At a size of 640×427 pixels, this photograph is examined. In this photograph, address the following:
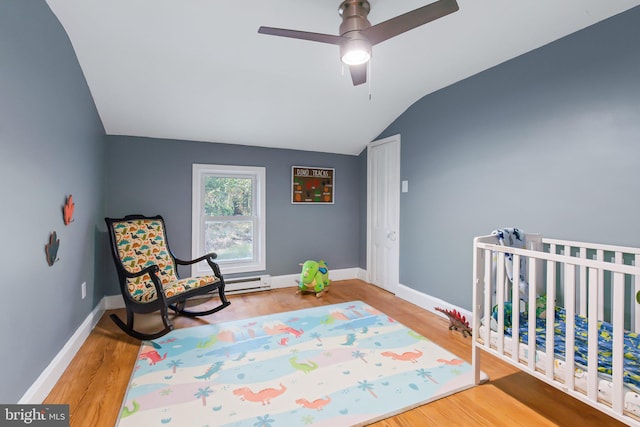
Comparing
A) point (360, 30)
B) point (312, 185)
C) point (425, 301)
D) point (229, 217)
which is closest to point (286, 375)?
point (425, 301)

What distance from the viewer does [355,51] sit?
5.14 feet

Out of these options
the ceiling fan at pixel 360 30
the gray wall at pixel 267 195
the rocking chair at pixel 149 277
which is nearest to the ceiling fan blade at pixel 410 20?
the ceiling fan at pixel 360 30

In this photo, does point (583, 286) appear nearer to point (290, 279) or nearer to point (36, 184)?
point (290, 279)

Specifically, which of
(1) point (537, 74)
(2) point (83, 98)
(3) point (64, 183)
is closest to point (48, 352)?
(3) point (64, 183)

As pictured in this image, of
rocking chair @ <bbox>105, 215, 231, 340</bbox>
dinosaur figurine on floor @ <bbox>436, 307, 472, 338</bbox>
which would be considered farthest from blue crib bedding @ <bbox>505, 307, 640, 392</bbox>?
rocking chair @ <bbox>105, 215, 231, 340</bbox>

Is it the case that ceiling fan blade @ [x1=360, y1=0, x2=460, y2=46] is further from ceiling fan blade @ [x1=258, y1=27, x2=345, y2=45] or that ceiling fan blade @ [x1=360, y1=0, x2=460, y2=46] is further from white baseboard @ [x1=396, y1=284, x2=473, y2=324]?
white baseboard @ [x1=396, y1=284, x2=473, y2=324]

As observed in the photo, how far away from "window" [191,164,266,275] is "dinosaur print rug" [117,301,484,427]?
115cm

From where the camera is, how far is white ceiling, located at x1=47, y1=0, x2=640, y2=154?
1799 millimetres

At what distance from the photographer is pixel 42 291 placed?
66.9 inches

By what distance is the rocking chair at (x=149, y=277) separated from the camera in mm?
2436

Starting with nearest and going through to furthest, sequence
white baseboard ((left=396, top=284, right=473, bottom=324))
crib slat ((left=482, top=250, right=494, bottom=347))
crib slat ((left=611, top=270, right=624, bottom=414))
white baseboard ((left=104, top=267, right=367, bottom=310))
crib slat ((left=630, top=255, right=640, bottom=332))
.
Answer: crib slat ((left=611, top=270, right=624, bottom=414))
crib slat ((left=630, top=255, right=640, bottom=332))
crib slat ((left=482, top=250, right=494, bottom=347))
white baseboard ((left=396, top=284, right=473, bottom=324))
white baseboard ((left=104, top=267, right=367, bottom=310))

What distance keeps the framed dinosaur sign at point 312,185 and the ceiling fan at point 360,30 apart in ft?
7.72

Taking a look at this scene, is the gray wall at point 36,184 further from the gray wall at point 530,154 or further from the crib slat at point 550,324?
the gray wall at point 530,154

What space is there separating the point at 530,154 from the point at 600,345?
1.36 m
